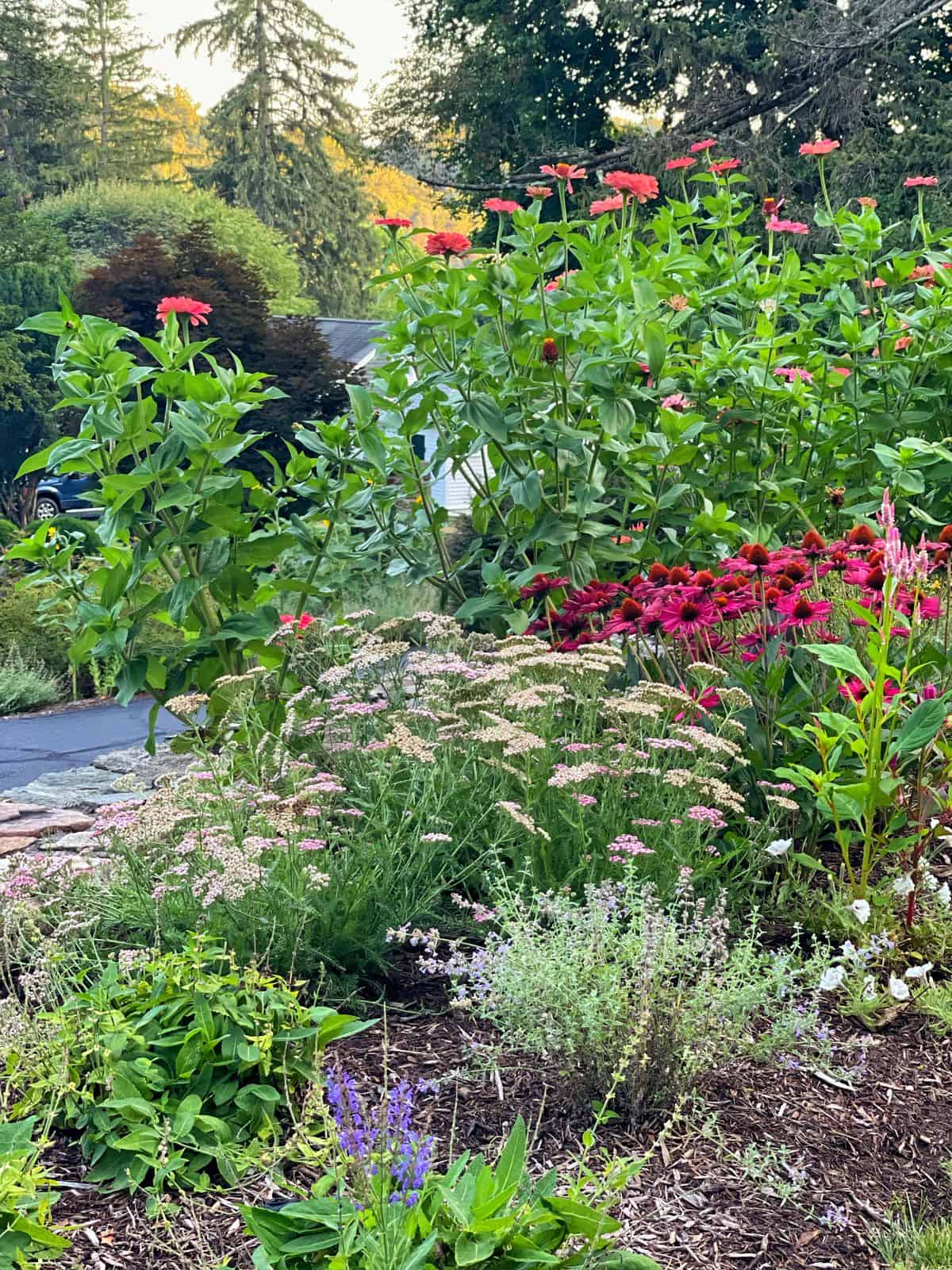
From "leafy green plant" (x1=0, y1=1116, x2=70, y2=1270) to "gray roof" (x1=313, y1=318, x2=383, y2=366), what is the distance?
61.7 ft

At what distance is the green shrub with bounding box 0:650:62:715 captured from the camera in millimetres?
8055

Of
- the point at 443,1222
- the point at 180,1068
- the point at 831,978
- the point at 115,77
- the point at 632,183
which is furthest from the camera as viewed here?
the point at 115,77

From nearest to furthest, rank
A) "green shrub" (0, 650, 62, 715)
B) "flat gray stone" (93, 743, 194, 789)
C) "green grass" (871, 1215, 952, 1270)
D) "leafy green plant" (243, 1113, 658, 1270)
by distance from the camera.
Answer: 1. "leafy green plant" (243, 1113, 658, 1270)
2. "green grass" (871, 1215, 952, 1270)
3. "flat gray stone" (93, 743, 194, 789)
4. "green shrub" (0, 650, 62, 715)

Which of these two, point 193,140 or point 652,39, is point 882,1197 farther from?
point 193,140

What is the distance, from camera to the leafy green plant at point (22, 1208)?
176 centimetres

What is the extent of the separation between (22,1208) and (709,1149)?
1.16 metres

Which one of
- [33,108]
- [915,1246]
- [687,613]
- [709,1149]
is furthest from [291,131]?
[915,1246]

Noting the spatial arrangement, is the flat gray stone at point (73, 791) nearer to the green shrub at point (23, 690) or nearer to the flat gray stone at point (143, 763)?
the flat gray stone at point (143, 763)

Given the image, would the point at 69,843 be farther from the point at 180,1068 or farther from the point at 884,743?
the point at 884,743

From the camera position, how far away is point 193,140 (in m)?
44.2

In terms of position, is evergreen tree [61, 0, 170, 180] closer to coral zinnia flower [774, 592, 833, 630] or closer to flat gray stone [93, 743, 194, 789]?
flat gray stone [93, 743, 194, 789]

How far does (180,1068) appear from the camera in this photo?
84.1 inches

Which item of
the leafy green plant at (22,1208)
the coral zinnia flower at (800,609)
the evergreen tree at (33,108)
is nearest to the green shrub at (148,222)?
the evergreen tree at (33,108)

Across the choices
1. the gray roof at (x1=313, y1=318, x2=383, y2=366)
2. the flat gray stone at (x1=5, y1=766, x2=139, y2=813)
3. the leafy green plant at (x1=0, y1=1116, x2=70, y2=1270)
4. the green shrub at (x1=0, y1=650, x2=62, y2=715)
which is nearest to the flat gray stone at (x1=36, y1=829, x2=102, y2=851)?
the flat gray stone at (x1=5, y1=766, x2=139, y2=813)
